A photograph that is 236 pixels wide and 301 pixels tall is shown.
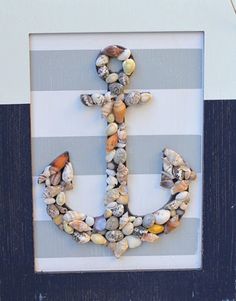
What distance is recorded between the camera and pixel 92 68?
0.78 m

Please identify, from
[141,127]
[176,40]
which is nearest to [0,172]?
[141,127]

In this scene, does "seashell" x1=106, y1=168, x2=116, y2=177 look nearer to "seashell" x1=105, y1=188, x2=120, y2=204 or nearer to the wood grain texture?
"seashell" x1=105, y1=188, x2=120, y2=204

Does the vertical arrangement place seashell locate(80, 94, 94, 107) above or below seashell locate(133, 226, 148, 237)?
above

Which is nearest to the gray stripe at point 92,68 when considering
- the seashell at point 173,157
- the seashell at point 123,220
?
the seashell at point 173,157

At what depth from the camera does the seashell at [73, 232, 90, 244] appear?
31.4 inches

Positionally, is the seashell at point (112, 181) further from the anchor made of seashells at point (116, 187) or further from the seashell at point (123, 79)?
the seashell at point (123, 79)

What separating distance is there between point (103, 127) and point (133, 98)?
2.6 inches

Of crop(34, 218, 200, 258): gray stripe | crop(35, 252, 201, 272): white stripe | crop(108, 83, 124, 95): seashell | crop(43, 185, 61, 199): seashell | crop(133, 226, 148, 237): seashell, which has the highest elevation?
crop(108, 83, 124, 95): seashell

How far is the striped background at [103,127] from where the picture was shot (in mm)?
787

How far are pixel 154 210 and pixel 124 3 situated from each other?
0.33m

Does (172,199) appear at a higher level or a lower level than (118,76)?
lower

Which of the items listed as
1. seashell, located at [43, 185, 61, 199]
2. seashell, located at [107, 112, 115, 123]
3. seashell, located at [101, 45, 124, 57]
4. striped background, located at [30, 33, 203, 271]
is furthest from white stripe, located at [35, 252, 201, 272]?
seashell, located at [101, 45, 124, 57]

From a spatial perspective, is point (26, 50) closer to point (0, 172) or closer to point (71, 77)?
point (71, 77)

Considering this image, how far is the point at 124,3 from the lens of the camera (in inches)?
30.2
